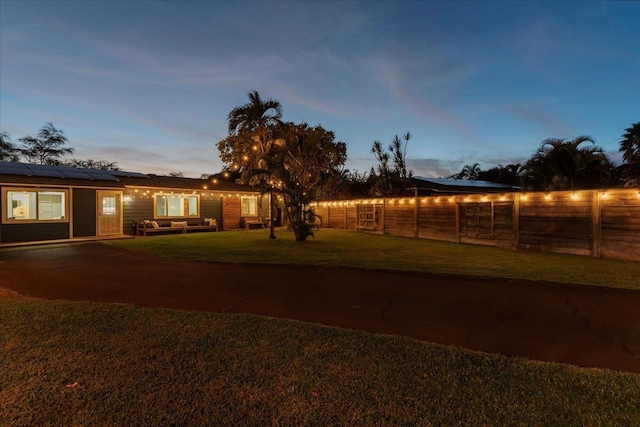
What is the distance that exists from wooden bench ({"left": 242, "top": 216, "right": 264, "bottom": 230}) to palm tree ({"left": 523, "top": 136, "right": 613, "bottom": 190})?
1597 centimetres

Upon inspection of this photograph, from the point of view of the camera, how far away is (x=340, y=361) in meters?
3.23

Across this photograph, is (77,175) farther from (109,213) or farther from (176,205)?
(176,205)

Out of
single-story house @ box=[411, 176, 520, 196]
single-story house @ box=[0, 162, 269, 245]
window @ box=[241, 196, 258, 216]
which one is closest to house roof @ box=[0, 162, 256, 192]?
single-story house @ box=[0, 162, 269, 245]

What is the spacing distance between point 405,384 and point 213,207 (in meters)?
19.5

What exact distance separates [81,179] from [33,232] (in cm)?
287

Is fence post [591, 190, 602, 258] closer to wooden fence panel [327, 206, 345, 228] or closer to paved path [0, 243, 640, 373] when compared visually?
paved path [0, 243, 640, 373]

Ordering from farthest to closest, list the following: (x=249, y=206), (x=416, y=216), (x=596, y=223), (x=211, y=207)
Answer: (x=249, y=206) < (x=211, y=207) < (x=416, y=216) < (x=596, y=223)

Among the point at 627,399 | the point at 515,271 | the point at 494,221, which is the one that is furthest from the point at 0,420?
the point at 494,221

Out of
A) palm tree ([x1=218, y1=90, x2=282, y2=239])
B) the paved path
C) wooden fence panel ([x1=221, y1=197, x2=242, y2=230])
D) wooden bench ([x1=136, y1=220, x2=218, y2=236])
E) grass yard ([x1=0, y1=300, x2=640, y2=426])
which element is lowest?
the paved path

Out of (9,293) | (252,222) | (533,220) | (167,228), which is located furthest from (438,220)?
(9,293)

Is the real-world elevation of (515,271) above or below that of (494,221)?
below

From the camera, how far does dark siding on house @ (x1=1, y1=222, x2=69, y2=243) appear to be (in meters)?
13.3

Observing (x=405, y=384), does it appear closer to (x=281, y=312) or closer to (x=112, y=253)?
(x=281, y=312)

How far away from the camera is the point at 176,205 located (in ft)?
63.8
